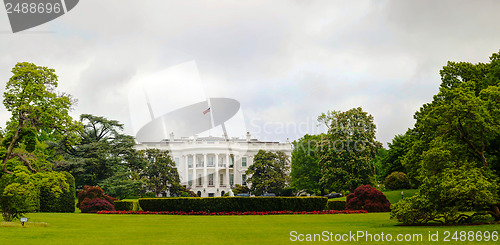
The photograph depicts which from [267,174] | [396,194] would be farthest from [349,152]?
[267,174]

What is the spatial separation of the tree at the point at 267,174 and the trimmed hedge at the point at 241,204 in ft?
76.5

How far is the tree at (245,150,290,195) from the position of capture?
55188mm

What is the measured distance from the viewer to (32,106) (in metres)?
21.2

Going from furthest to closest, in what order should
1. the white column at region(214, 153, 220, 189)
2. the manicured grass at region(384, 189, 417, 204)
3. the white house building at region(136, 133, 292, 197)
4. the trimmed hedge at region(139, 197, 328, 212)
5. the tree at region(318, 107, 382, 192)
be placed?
1. the white house building at region(136, 133, 292, 197)
2. the white column at region(214, 153, 220, 189)
3. the tree at region(318, 107, 382, 192)
4. the manicured grass at region(384, 189, 417, 204)
5. the trimmed hedge at region(139, 197, 328, 212)

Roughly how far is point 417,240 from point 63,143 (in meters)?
40.5

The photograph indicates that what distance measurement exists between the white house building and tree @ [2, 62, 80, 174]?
53.6 meters

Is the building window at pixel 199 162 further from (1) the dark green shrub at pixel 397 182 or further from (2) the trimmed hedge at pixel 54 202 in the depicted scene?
(2) the trimmed hedge at pixel 54 202

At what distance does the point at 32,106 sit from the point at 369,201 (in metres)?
21.7

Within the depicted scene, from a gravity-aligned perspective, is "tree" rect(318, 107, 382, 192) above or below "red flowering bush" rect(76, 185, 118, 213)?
above

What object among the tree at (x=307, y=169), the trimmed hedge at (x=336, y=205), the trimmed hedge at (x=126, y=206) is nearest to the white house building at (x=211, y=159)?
the tree at (x=307, y=169)

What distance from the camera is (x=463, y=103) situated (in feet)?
59.1

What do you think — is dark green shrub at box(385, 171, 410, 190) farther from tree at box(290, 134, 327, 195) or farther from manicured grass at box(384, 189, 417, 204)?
tree at box(290, 134, 327, 195)

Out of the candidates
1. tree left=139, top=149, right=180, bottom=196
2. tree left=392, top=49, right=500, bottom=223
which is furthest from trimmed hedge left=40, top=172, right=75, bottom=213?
tree left=392, top=49, right=500, bottom=223

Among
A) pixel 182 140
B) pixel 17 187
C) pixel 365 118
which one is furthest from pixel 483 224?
pixel 182 140
